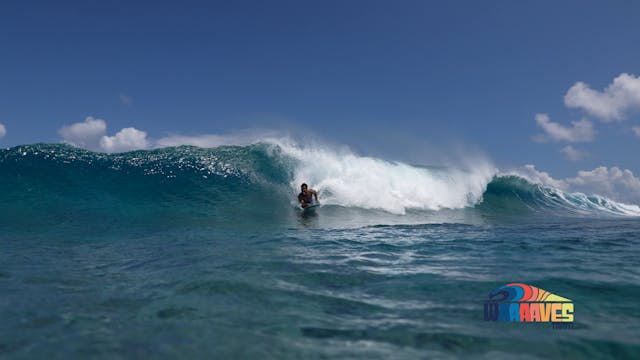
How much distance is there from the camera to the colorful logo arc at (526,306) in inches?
142

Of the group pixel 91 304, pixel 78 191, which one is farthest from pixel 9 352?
pixel 78 191

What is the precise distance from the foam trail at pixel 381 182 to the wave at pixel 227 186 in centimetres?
5

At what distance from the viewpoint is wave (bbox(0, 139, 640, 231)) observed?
44.7 feet

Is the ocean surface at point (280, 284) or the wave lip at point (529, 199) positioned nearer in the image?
the ocean surface at point (280, 284)

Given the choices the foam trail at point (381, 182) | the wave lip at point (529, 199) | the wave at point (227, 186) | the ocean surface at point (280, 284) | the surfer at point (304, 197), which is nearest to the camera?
the ocean surface at point (280, 284)

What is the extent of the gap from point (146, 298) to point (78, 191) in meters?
13.8

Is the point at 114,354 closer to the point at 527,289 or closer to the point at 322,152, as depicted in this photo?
the point at 527,289

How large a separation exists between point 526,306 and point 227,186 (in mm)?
14938

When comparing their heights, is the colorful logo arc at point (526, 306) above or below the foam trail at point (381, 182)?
below
